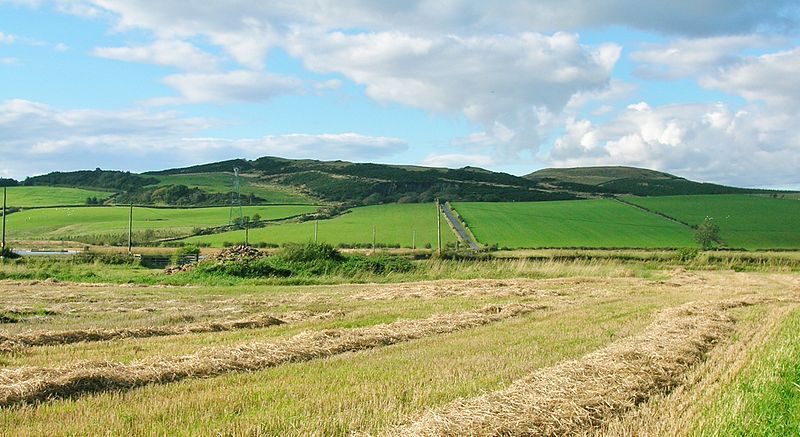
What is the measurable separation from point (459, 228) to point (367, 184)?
56070mm

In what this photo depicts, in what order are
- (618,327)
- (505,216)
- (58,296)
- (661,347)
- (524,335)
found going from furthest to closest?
(505,216) → (58,296) → (618,327) → (524,335) → (661,347)

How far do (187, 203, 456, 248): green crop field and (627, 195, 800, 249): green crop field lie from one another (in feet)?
111

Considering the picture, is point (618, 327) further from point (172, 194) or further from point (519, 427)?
point (172, 194)

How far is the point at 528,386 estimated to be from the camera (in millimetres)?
8891

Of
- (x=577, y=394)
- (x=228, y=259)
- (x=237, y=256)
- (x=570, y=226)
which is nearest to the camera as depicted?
(x=577, y=394)

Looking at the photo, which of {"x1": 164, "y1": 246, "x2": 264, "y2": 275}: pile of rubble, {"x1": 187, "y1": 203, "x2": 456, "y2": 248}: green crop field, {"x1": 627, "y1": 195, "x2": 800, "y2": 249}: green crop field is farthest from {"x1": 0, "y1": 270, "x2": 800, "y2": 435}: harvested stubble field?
{"x1": 627, "y1": 195, "x2": 800, "y2": 249}: green crop field

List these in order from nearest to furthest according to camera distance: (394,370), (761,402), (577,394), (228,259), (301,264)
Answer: (761,402), (577,394), (394,370), (301,264), (228,259)

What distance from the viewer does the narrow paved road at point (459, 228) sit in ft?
245

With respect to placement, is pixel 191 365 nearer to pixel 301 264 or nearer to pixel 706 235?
pixel 301 264

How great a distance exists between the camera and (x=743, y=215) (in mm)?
96688

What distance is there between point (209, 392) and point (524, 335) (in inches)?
314

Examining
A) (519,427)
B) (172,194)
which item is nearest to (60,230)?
(172,194)

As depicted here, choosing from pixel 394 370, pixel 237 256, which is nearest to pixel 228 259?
pixel 237 256

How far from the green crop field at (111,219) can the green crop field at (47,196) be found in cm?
1111
